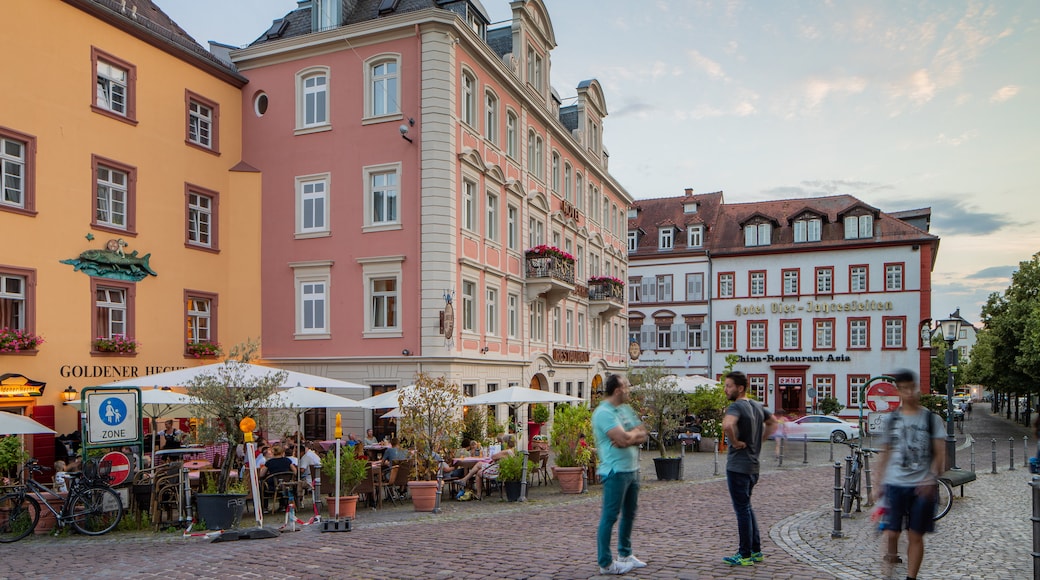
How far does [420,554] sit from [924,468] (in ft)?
18.6

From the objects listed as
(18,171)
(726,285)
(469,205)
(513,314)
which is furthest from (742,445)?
(726,285)

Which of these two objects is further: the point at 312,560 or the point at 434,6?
the point at 434,6

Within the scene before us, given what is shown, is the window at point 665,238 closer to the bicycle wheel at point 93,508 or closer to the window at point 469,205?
the window at point 469,205

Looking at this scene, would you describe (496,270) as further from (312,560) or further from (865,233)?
A: (865,233)

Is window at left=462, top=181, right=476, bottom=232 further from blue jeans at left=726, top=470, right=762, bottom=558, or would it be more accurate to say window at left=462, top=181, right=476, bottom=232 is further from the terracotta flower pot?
blue jeans at left=726, top=470, right=762, bottom=558

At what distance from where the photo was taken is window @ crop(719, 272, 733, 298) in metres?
57.1

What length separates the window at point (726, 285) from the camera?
2247 inches

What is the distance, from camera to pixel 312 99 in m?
27.8

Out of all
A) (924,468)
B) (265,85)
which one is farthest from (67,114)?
(924,468)

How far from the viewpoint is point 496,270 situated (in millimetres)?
A: 29500

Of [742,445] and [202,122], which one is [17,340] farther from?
[742,445]

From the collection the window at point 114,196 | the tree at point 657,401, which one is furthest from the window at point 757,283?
Answer: the window at point 114,196

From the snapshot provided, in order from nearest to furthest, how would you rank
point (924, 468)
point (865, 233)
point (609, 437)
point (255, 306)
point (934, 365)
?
point (924, 468) < point (609, 437) < point (255, 306) < point (865, 233) < point (934, 365)

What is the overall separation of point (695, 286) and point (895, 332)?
12.5 metres
